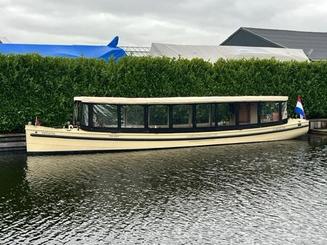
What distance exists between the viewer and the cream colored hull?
22.0 m

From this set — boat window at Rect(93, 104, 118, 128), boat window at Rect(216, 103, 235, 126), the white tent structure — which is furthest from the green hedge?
the white tent structure

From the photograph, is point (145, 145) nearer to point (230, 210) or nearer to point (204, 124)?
point (204, 124)

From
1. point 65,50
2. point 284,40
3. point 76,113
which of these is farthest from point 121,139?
point 284,40

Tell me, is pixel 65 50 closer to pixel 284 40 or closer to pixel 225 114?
pixel 225 114

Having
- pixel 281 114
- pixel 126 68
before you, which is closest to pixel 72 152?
pixel 126 68

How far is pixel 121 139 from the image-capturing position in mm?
22969

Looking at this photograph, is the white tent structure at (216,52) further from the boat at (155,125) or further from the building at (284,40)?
the boat at (155,125)

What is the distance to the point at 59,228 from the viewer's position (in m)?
11.8

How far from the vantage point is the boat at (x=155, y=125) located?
22.3 m

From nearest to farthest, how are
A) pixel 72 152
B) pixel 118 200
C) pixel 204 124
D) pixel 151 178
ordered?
pixel 118 200
pixel 151 178
pixel 72 152
pixel 204 124

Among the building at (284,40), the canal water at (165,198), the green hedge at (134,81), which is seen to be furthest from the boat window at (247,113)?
the building at (284,40)

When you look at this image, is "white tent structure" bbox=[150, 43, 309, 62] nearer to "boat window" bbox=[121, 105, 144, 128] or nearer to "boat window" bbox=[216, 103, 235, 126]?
"boat window" bbox=[216, 103, 235, 126]

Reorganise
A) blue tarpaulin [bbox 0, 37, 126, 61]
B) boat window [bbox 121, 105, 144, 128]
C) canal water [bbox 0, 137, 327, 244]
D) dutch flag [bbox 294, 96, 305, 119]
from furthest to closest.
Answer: blue tarpaulin [bbox 0, 37, 126, 61] < dutch flag [bbox 294, 96, 305, 119] < boat window [bbox 121, 105, 144, 128] < canal water [bbox 0, 137, 327, 244]

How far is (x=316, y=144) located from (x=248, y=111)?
4.05 metres
